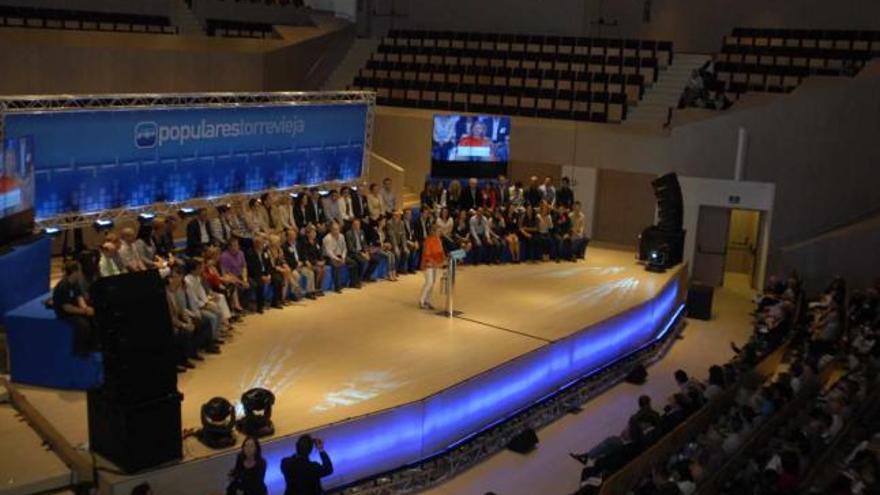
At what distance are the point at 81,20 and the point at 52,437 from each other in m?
11.9

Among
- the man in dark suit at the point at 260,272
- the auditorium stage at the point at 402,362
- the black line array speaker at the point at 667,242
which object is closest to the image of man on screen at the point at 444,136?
the auditorium stage at the point at 402,362

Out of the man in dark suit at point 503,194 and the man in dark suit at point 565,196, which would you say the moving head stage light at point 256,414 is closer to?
the man in dark suit at point 503,194

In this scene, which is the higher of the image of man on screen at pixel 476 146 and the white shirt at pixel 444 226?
the image of man on screen at pixel 476 146

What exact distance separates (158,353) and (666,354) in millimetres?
8118

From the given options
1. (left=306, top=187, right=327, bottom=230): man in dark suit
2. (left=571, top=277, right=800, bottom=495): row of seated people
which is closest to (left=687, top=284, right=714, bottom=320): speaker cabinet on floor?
(left=571, top=277, right=800, bottom=495): row of seated people

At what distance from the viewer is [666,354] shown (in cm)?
1317

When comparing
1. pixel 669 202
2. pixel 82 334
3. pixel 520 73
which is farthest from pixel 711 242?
pixel 82 334

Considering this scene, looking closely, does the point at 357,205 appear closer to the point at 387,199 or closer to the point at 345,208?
the point at 345,208

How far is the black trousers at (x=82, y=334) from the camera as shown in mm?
8562

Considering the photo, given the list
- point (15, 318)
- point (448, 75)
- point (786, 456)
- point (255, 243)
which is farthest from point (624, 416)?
point (448, 75)

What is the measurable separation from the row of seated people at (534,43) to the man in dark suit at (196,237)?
10.9 m

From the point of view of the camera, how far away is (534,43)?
70.0 feet

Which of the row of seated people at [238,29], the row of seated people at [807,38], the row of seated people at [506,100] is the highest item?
the row of seated people at [807,38]

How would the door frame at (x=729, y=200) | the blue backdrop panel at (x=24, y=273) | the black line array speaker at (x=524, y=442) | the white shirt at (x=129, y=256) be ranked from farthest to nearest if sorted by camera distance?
1. the door frame at (x=729, y=200)
2. the white shirt at (x=129, y=256)
3. the black line array speaker at (x=524, y=442)
4. the blue backdrop panel at (x=24, y=273)
